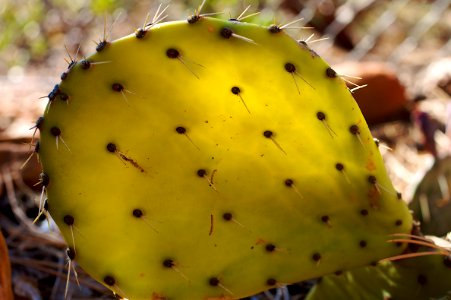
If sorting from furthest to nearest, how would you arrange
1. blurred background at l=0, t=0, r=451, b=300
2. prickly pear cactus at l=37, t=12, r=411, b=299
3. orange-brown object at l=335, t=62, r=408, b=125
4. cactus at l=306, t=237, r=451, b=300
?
orange-brown object at l=335, t=62, r=408, b=125, blurred background at l=0, t=0, r=451, b=300, cactus at l=306, t=237, r=451, b=300, prickly pear cactus at l=37, t=12, r=411, b=299

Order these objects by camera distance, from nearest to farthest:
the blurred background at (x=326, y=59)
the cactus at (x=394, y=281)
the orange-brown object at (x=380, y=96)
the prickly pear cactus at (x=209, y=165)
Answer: the prickly pear cactus at (x=209, y=165), the cactus at (x=394, y=281), the blurred background at (x=326, y=59), the orange-brown object at (x=380, y=96)

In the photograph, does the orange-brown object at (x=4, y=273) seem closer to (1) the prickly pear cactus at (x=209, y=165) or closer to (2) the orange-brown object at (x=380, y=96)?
(1) the prickly pear cactus at (x=209, y=165)

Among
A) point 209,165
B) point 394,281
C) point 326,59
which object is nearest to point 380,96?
point 326,59

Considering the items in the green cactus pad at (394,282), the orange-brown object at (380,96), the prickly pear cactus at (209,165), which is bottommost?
the green cactus pad at (394,282)

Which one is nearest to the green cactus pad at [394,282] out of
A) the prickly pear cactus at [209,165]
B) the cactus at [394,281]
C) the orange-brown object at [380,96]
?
the cactus at [394,281]

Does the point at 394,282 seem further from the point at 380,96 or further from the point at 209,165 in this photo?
the point at 380,96

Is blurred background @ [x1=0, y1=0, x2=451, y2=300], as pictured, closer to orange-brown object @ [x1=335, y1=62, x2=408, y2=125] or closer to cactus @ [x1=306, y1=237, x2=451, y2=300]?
orange-brown object @ [x1=335, y1=62, x2=408, y2=125]

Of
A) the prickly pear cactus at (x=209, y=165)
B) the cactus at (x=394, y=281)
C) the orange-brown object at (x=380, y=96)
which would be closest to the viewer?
the prickly pear cactus at (x=209, y=165)

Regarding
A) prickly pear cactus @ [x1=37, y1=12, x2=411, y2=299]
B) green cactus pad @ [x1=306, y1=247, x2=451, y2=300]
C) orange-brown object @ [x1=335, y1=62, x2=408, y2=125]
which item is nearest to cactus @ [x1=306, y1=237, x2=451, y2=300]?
green cactus pad @ [x1=306, y1=247, x2=451, y2=300]
